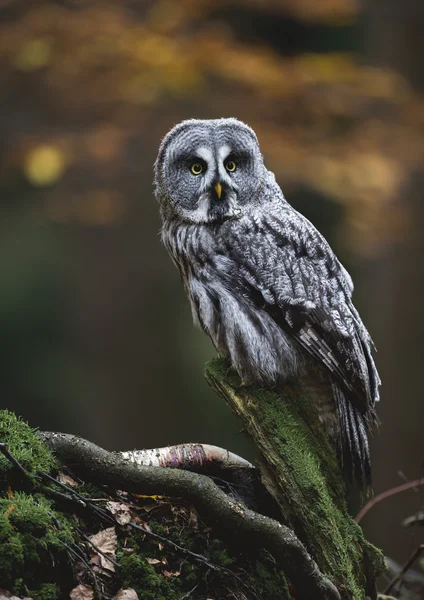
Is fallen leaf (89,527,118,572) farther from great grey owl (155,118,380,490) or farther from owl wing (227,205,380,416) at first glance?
owl wing (227,205,380,416)

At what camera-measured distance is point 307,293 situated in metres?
2.56

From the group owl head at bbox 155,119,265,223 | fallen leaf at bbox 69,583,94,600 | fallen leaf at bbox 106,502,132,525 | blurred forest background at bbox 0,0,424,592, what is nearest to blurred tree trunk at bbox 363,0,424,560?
blurred forest background at bbox 0,0,424,592

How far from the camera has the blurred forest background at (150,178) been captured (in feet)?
16.5

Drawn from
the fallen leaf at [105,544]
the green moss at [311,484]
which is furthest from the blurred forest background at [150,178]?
the fallen leaf at [105,544]

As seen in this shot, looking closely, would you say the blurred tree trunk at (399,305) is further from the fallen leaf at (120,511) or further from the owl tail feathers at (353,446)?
the fallen leaf at (120,511)

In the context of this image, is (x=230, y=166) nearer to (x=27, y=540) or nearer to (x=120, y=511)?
(x=120, y=511)

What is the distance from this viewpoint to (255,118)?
513 centimetres

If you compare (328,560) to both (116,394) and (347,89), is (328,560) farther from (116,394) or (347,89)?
(347,89)

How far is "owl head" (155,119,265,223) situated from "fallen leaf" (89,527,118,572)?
4.41 feet

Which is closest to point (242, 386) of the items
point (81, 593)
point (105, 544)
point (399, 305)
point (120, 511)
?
point (120, 511)

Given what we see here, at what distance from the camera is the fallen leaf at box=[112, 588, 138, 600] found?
161cm

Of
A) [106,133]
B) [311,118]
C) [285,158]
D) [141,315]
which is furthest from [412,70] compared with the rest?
[141,315]

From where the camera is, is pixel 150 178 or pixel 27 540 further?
pixel 150 178

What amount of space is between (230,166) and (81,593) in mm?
1730
